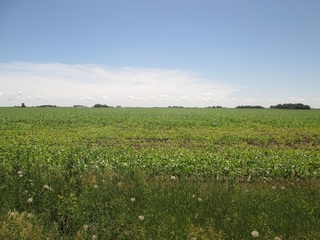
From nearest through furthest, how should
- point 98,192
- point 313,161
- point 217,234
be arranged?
point 217,234
point 98,192
point 313,161

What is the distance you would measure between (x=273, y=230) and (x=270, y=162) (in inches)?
216

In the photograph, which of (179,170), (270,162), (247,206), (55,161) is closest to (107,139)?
(55,161)

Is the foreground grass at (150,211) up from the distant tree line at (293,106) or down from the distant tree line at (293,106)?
down

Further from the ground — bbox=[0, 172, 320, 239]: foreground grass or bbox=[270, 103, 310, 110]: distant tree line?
bbox=[270, 103, 310, 110]: distant tree line

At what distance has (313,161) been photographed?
951cm

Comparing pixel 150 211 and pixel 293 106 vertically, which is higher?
pixel 293 106

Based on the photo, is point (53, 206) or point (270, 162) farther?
point (270, 162)

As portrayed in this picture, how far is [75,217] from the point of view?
14.0 ft

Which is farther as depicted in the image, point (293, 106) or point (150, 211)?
point (293, 106)

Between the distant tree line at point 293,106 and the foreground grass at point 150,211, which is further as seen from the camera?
the distant tree line at point 293,106

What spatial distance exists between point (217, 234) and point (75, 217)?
2.31 m

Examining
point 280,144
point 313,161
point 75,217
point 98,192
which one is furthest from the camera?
point 280,144

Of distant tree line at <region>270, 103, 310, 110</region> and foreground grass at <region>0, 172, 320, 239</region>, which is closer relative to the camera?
foreground grass at <region>0, 172, 320, 239</region>

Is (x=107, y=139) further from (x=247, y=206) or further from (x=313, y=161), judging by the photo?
(x=247, y=206)
